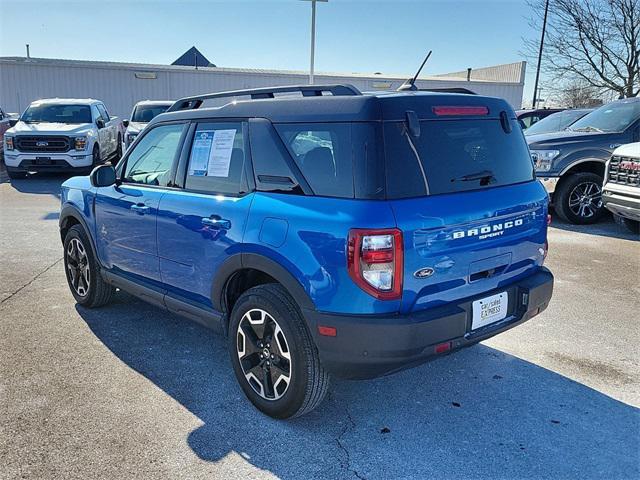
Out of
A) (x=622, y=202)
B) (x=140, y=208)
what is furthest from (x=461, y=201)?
(x=622, y=202)

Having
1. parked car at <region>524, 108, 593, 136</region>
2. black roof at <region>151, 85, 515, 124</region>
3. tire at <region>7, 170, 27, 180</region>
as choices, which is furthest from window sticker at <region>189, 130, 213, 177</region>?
tire at <region>7, 170, 27, 180</region>

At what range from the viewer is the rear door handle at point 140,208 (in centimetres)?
383

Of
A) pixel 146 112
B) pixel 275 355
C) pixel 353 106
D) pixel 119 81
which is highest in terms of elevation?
pixel 119 81

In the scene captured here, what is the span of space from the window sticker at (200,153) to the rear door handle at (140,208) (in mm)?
494

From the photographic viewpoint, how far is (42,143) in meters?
12.4

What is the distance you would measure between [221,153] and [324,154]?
891 mm

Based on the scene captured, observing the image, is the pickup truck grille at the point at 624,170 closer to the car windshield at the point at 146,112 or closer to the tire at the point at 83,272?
the tire at the point at 83,272

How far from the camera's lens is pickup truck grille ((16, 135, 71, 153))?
40.6 ft

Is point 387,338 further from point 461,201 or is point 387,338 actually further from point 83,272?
point 83,272

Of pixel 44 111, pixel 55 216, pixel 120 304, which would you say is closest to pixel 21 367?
pixel 120 304

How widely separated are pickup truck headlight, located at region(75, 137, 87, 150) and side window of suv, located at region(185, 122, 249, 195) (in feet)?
33.4

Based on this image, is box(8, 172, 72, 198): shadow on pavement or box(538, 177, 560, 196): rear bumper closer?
box(538, 177, 560, 196): rear bumper

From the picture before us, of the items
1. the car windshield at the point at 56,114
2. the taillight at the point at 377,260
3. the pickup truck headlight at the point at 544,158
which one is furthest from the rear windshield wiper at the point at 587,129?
the car windshield at the point at 56,114

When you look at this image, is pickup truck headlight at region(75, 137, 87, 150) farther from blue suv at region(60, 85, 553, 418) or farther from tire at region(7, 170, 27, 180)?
blue suv at region(60, 85, 553, 418)
